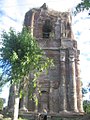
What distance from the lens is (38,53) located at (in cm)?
1834

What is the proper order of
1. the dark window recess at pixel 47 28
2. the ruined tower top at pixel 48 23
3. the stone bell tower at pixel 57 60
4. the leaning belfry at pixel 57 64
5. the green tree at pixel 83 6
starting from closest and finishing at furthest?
the green tree at pixel 83 6 < the leaning belfry at pixel 57 64 < the stone bell tower at pixel 57 60 < the ruined tower top at pixel 48 23 < the dark window recess at pixel 47 28

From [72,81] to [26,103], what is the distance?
4.65m

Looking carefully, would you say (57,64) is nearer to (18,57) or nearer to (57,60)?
(57,60)

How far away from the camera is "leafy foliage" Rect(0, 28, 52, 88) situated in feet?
55.9

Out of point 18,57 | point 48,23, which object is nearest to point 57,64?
point 48,23

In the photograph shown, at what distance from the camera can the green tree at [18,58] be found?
17.0 m

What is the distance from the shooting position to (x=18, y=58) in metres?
17.4

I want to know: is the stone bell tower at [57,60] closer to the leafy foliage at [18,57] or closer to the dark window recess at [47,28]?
the dark window recess at [47,28]

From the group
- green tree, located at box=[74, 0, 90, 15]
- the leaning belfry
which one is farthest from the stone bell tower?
green tree, located at box=[74, 0, 90, 15]

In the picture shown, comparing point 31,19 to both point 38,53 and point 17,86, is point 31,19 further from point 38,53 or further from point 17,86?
point 17,86

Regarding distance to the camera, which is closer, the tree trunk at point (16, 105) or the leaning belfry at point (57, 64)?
the tree trunk at point (16, 105)

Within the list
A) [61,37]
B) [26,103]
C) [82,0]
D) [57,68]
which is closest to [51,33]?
[61,37]

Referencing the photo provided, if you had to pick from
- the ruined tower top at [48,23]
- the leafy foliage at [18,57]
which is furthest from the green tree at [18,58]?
the ruined tower top at [48,23]

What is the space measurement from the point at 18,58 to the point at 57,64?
7.99m
